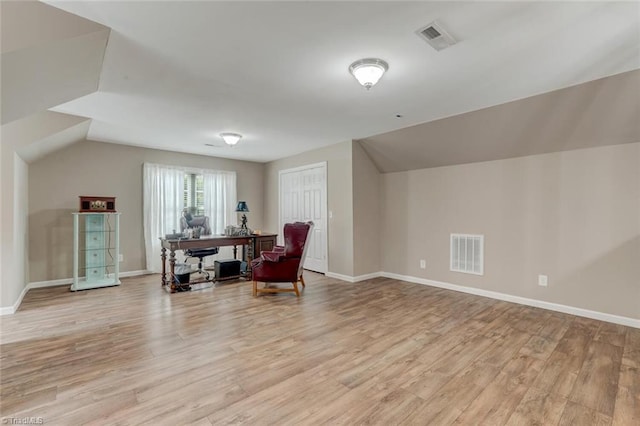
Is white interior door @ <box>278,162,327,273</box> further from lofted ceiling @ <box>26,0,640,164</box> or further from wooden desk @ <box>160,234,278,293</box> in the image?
lofted ceiling @ <box>26,0,640,164</box>

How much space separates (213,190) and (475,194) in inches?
202

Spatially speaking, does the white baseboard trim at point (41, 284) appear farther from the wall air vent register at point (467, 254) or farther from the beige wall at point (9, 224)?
the wall air vent register at point (467, 254)

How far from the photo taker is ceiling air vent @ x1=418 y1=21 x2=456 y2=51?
1.96 metres

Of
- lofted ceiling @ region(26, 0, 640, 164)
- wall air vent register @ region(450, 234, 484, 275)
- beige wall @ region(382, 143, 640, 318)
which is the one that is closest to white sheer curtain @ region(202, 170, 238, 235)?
lofted ceiling @ region(26, 0, 640, 164)

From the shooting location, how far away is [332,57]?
93.1 inches

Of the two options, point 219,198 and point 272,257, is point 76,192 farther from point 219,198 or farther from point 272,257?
point 272,257

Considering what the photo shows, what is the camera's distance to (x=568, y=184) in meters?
3.56

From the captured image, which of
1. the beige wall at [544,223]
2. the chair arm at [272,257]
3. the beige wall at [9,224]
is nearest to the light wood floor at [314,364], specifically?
the beige wall at [9,224]

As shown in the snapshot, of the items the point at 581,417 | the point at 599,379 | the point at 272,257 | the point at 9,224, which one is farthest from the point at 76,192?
the point at 599,379

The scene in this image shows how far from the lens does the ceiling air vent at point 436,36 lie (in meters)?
1.96

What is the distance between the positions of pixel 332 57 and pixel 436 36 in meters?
0.79

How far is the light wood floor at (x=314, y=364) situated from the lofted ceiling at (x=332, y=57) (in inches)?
97.1

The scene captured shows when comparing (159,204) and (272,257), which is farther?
(159,204)

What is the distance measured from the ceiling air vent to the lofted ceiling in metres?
0.05
